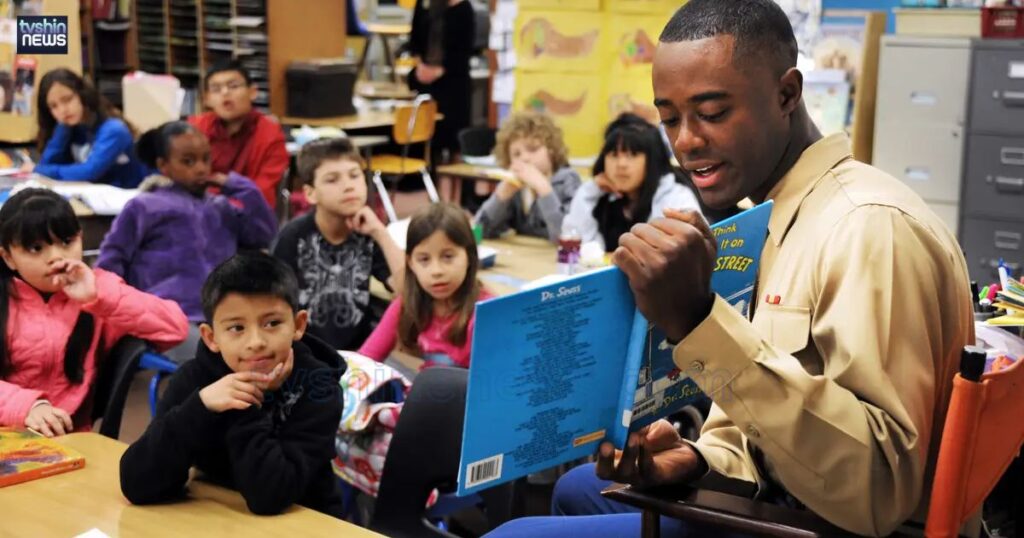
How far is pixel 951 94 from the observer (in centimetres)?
565

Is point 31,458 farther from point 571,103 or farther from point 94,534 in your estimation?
point 571,103

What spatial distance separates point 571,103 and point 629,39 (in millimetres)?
451

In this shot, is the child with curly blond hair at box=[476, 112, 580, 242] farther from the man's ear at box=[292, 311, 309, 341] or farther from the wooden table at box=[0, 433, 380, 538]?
the wooden table at box=[0, 433, 380, 538]

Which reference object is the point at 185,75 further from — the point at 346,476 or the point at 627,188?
the point at 346,476

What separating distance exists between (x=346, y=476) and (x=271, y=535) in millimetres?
837

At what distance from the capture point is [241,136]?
17.3ft

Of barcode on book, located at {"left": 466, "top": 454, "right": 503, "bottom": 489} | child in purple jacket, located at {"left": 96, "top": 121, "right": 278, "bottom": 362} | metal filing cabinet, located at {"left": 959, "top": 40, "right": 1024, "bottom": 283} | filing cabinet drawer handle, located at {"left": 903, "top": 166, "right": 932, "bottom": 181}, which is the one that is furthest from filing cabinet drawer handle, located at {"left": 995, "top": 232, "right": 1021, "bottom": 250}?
barcode on book, located at {"left": 466, "top": 454, "right": 503, "bottom": 489}

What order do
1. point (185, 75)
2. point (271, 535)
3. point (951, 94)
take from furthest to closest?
point (185, 75) → point (951, 94) → point (271, 535)

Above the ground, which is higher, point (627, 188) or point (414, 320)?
point (627, 188)

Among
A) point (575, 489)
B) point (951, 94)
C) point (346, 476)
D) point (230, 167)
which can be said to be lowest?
point (346, 476)

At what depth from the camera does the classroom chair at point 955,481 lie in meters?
1.37

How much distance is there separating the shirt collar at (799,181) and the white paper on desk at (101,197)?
3.11 metres

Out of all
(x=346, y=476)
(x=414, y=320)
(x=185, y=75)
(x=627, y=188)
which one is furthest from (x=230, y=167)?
(x=185, y=75)

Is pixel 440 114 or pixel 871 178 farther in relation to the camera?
pixel 440 114
